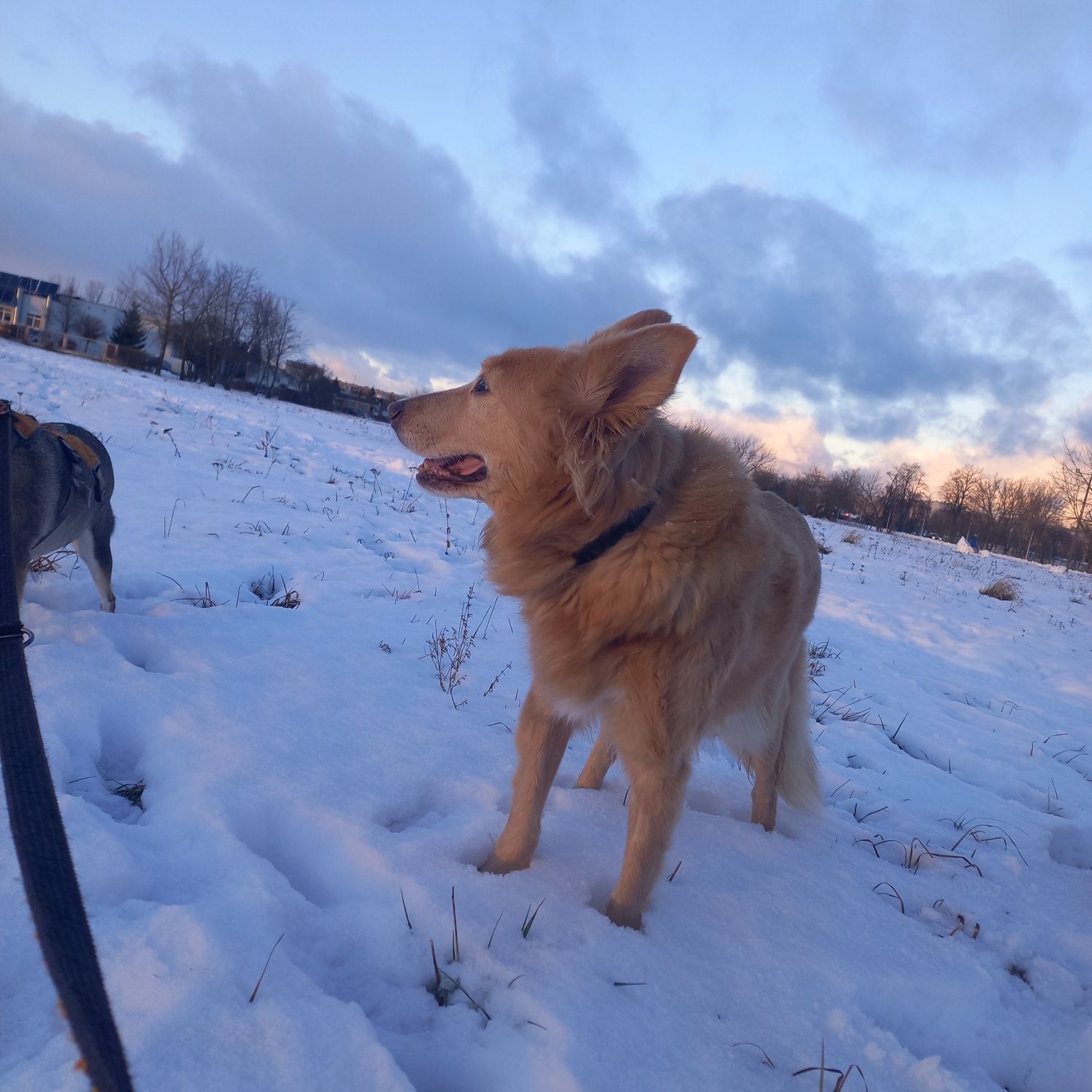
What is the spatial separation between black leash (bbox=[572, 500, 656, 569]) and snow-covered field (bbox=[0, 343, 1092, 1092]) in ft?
3.37

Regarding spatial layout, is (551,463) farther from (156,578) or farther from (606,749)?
(156,578)

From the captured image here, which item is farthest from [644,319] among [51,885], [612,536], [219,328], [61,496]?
[219,328]

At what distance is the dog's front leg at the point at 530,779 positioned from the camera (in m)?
2.12

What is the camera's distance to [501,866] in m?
2.09

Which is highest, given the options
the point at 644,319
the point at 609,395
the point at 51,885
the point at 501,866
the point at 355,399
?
the point at 355,399

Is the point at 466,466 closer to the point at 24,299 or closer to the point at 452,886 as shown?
the point at 452,886

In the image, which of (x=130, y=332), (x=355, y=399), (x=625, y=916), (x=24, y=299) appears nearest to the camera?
(x=625, y=916)

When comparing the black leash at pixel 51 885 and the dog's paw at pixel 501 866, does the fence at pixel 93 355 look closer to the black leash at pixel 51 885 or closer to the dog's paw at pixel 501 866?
the dog's paw at pixel 501 866

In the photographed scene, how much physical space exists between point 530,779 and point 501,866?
0.95ft

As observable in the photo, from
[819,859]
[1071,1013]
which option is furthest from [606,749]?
[1071,1013]

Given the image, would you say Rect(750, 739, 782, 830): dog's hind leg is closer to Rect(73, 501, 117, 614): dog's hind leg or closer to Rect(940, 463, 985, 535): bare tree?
Rect(73, 501, 117, 614): dog's hind leg

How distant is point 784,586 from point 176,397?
18.6 metres

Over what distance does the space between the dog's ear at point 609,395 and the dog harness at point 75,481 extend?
2665 mm

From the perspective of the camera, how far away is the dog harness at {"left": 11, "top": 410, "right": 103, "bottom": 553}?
125 inches
